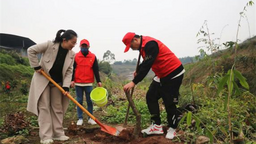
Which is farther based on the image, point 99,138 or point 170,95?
point 99,138

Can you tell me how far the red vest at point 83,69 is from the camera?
407 centimetres

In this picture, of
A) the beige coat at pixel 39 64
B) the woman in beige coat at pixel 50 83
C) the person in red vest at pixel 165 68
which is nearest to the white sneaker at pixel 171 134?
the person in red vest at pixel 165 68

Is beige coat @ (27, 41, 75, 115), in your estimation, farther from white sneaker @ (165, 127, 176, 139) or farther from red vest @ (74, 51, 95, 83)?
white sneaker @ (165, 127, 176, 139)

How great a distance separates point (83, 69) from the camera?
A: 13.5 ft

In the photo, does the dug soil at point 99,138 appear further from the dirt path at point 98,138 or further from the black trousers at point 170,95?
the black trousers at point 170,95

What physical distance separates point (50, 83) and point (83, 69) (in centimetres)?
107

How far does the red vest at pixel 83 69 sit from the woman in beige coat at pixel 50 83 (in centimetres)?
79

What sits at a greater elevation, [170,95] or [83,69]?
[83,69]

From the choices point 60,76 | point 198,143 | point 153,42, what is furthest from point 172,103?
point 60,76

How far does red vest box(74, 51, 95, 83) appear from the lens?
4074 mm

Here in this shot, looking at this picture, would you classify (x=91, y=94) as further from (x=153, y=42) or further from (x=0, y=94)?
(x=0, y=94)

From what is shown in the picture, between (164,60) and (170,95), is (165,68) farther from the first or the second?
(170,95)

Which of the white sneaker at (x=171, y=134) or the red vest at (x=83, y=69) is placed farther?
the red vest at (x=83, y=69)

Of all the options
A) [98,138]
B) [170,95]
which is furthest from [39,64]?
[170,95]
